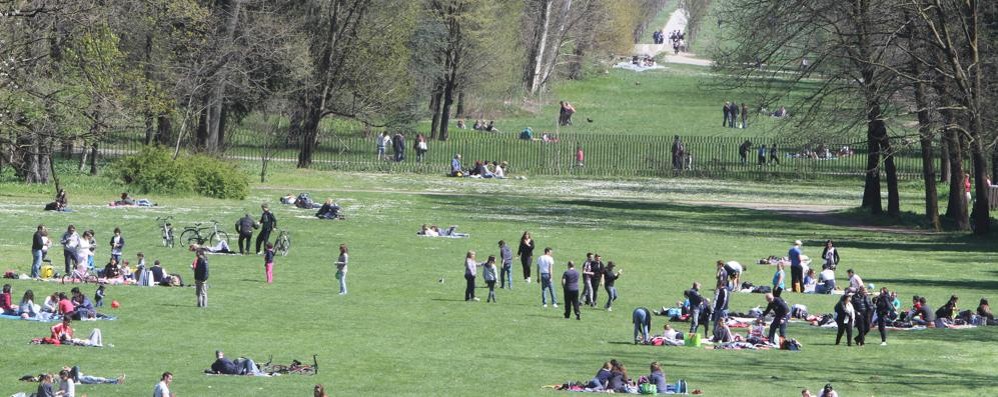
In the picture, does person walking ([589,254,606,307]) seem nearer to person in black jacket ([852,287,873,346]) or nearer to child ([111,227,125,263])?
person in black jacket ([852,287,873,346])

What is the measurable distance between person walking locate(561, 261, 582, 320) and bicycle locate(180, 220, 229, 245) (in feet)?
45.5

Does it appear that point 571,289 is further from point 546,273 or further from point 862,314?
point 862,314

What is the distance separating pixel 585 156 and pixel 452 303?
166ft

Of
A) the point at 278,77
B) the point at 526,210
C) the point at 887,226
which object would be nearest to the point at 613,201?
the point at 526,210

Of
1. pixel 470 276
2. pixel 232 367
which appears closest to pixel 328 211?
pixel 470 276

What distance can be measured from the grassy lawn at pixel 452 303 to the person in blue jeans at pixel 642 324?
448 millimetres

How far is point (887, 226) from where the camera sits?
62156 mm

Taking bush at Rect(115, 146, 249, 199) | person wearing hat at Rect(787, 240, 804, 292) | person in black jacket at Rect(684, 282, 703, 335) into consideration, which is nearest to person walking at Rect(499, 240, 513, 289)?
person in black jacket at Rect(684, 282, 703, 335)

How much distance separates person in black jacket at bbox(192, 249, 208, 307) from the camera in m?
36.0

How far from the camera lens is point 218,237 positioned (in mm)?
48000

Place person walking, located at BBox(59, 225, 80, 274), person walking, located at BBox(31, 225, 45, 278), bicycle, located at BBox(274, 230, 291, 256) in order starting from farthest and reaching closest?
1. bicycle, located at BBox(274, 230, 291, 256)
2. person walking, located at BBox(59, 225, 80, 274)
3. person walking, located at BBox(31, 225, 45, 278)

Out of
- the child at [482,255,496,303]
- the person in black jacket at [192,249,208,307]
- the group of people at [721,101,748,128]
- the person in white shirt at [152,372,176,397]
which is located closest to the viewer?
the person in white shirt at [152,372,176,397]

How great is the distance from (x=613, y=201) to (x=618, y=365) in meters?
41.2

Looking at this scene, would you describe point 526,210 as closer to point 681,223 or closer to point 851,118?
point 681,223
